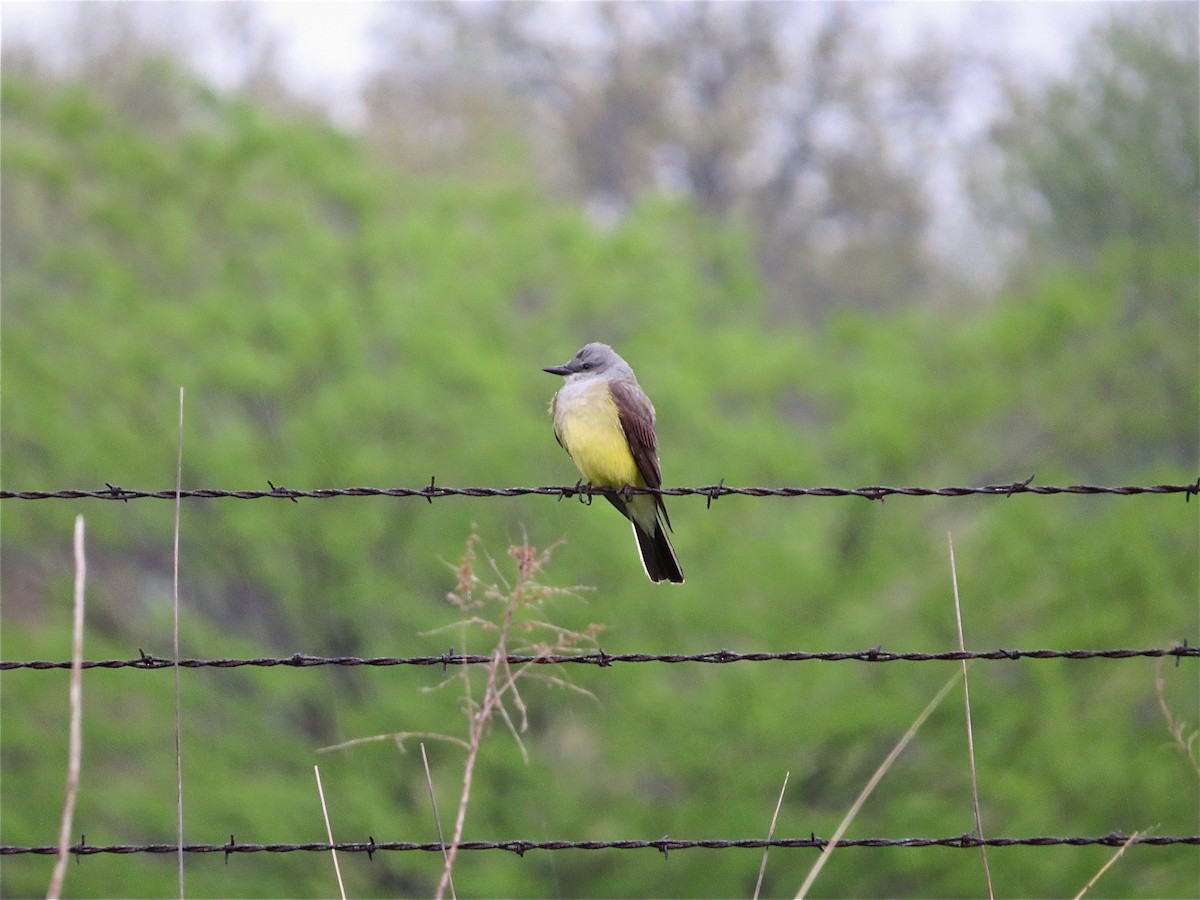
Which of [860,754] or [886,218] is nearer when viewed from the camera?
[860,754]

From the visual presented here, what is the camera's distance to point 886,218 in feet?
101

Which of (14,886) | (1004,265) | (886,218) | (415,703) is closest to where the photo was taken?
(415,703)

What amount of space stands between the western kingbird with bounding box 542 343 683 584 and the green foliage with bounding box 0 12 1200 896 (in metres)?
5.29

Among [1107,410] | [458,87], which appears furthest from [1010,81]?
[1107,410]

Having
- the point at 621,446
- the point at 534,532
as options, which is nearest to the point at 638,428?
the point at 621,446

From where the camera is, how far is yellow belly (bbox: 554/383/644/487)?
5.59 m

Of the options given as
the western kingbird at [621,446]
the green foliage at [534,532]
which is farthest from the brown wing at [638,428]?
the green foliage at [534,532]

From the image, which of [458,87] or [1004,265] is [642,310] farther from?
[458,87]

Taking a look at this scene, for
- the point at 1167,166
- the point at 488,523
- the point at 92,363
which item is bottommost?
the point at 488,523

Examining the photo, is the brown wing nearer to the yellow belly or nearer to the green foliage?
the yellow belly

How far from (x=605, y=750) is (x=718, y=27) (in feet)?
69.2

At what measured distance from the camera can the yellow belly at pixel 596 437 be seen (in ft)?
18.3

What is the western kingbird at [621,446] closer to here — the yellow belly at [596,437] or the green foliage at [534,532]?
the yellow belly at [596,437]

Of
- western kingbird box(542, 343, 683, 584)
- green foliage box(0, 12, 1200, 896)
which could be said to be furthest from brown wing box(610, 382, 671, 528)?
green foliage box(0, 12, 1200, 896)
